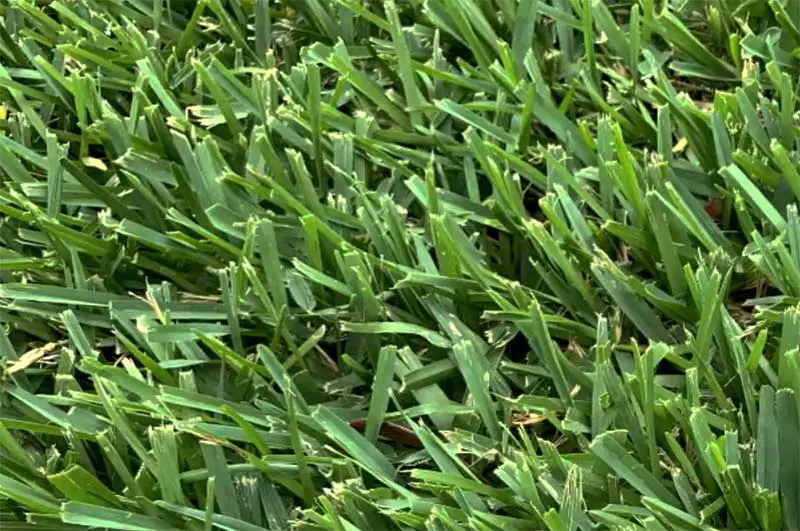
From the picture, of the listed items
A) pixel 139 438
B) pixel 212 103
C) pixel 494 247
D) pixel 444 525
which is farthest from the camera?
pixel 212 103

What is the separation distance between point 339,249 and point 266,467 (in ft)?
0.87

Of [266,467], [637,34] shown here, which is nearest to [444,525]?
[266,467]

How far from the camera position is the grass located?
932 millimetres

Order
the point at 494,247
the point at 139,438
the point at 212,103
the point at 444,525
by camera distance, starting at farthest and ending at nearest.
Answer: the point at 212,103, the point at 494,247, the point at 139,438, the point at 444,525

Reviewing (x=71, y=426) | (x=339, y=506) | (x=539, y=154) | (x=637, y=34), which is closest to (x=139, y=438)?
(x=71, y=426)

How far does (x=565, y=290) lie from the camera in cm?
107

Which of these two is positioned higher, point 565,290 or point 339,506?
point 565,290

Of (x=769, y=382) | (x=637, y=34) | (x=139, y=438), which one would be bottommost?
(x=139, y=438)

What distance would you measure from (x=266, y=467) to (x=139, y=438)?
148mm

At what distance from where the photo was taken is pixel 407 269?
3.53 feet

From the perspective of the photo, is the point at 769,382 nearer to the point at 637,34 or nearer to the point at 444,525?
the point at 444,525

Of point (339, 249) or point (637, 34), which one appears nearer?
point (339, 249)

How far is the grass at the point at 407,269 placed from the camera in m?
0.93

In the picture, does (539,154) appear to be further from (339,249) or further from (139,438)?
(139,438)
